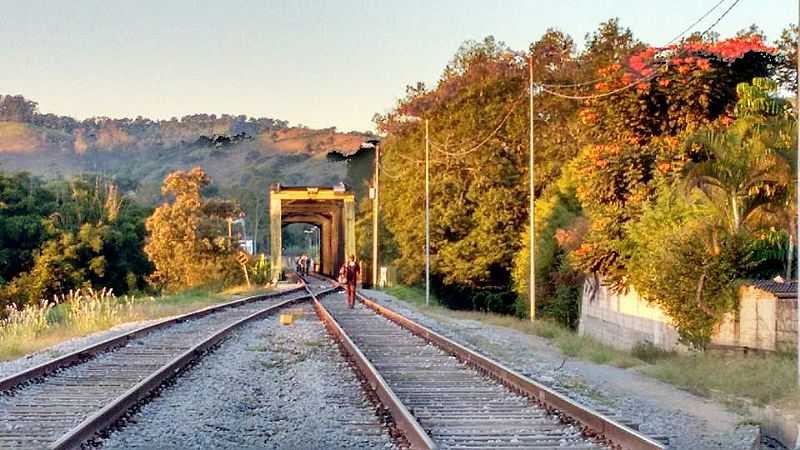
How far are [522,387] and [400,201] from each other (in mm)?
44696

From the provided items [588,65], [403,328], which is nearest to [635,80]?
[403,328]

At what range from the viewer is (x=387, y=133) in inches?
2367

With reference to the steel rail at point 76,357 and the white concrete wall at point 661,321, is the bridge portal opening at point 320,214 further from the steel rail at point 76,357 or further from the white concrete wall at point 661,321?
the steel rail at point 76,357

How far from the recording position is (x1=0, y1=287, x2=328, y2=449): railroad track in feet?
29.7

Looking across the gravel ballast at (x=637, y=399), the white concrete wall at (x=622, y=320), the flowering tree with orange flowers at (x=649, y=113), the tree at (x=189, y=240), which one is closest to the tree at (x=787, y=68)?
the flowering tree with orange flowers at (x=649, y=113)

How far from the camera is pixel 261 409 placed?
10766mm

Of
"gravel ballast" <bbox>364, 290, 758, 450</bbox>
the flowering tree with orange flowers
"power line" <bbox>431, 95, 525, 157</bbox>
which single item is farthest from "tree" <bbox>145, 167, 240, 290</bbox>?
"gravel ballast" <bbox>364, 290, 758, 450</bbox>

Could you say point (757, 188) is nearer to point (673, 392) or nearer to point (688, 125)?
point (688, 125)

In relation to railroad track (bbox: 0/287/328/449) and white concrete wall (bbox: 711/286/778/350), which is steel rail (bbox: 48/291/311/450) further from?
white concrete wall (bbox: 711/286/778/350)

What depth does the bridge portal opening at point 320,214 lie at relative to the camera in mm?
62500

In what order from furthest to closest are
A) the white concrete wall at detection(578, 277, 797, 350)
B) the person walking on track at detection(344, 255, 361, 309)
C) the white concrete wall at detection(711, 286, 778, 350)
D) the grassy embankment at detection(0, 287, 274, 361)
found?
the person walking on track at detection(344, 255, 361, 309) < the grassy embankment at detection(0, 287, 274, 361) < the white concrete wall at detection(711, 286, 778, 350) < the white concrete wall at detection(578, 277, 797, 350)

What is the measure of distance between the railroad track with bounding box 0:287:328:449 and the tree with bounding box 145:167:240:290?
3195 centimetres

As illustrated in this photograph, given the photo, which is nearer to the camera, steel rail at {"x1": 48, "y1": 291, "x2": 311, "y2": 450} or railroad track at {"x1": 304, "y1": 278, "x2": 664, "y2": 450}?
steel rail at {"x1": 48, "y1": 291, "x2": 311, "y2": 450}

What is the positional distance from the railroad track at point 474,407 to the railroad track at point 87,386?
8.52 ft
